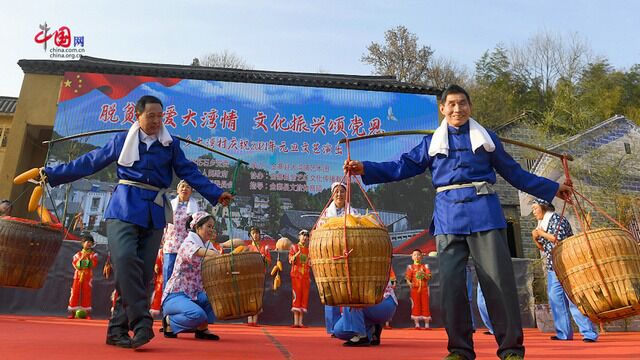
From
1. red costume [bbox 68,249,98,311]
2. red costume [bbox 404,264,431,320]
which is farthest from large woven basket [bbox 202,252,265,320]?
red costume [bbox 404,264,431,320]

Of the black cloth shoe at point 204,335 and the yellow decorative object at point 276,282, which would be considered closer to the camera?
the black cloth shoe at point 204,335

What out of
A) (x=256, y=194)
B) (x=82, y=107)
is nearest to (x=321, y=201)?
(x=256, y=194)

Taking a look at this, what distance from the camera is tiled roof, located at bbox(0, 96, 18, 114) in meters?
14.2

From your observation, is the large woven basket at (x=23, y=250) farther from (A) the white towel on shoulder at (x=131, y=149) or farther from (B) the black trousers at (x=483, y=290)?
(B) the black trousers at (x=483, y=290)

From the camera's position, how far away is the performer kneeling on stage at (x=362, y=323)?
150 inches

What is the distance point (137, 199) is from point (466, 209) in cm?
210

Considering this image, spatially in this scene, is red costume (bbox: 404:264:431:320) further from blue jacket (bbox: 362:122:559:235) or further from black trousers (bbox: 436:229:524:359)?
black trousers (bbox: 436:229:524:359)

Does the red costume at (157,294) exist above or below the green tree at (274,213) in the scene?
below

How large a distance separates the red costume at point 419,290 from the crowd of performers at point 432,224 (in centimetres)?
383

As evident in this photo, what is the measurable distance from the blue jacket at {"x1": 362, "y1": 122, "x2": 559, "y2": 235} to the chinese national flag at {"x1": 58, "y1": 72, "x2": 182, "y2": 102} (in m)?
10.7

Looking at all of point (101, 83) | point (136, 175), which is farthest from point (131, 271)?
point (101, 83)

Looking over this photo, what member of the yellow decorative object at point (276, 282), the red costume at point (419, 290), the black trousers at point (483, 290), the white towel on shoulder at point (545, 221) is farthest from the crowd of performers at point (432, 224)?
the red costume at point (419, 290)

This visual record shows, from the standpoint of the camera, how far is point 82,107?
1178cm

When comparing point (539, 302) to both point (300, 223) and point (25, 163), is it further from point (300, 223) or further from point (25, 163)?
point (25, 163)
